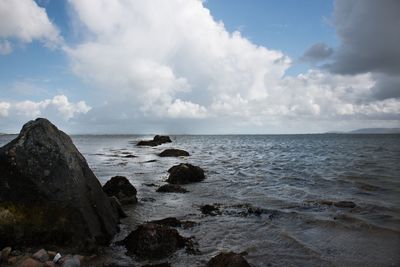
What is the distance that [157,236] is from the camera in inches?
313

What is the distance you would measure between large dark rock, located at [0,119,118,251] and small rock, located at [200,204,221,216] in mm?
4552

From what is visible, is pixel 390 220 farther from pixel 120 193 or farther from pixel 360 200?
pixel 120 193

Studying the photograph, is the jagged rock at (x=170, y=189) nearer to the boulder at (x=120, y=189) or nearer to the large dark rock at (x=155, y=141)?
the boulder at (x=120, y=189)

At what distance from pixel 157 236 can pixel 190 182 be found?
37.5 ft

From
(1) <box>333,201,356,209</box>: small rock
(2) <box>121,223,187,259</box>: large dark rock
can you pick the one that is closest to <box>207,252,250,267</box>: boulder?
(2) <box>121,223,187,259</box>: large dark rock

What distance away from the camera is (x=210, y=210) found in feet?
40.3

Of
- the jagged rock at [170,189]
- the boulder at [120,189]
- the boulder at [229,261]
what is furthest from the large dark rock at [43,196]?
the jagged rock at [170,189]

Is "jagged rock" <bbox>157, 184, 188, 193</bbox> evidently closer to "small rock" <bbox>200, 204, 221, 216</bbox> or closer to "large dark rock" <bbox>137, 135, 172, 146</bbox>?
"small rock" <bbox>200, 204, 221, 216</bbox>

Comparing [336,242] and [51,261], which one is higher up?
[51,261]

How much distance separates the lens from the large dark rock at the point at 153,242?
7.68m

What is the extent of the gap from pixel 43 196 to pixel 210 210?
252 inches

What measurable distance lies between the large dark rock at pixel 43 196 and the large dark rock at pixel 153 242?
88 centimetres

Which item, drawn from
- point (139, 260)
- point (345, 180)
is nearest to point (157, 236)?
point (139, 260)

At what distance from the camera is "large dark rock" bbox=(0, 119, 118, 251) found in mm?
7359
